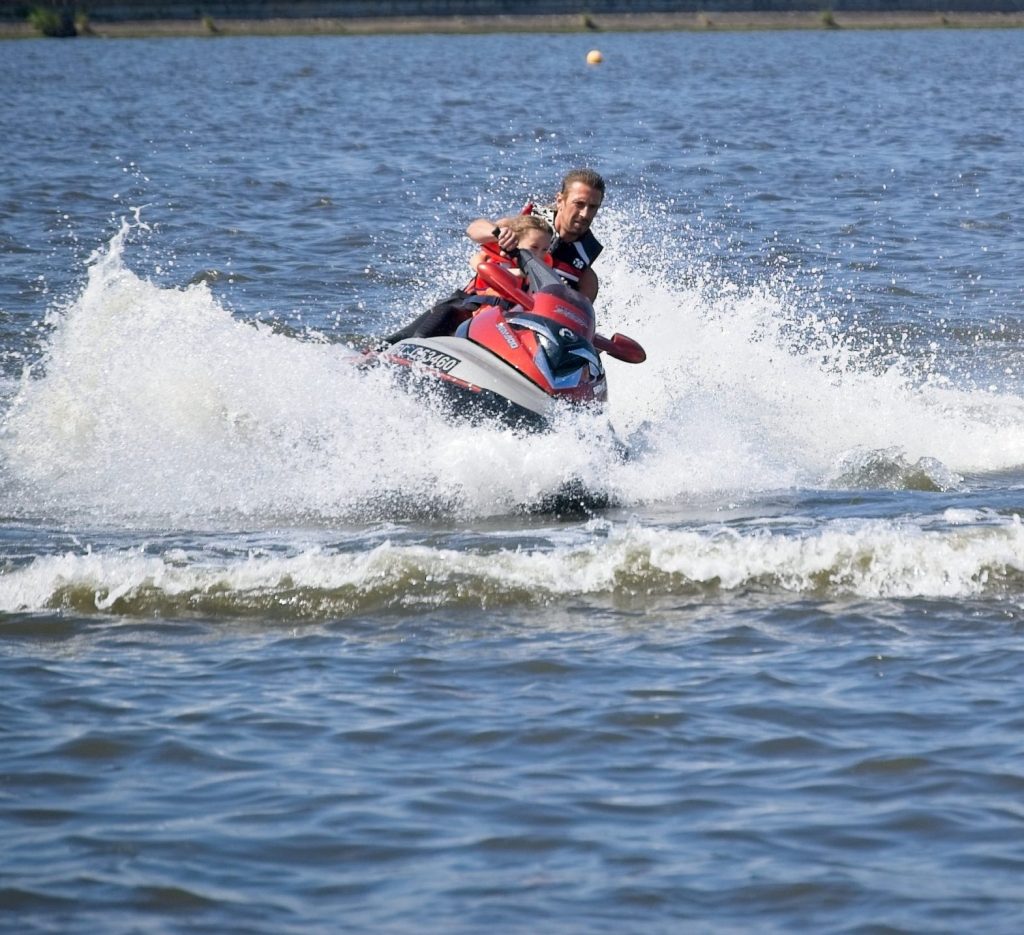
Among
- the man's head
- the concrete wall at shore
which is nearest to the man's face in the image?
the man's head

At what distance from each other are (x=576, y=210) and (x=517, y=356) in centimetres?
98

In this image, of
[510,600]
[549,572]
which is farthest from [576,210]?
[510,600]

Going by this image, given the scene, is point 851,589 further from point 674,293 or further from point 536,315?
point 674,293

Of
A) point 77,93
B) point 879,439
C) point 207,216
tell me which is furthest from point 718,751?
point 77,93

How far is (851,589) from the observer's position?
21.5ft

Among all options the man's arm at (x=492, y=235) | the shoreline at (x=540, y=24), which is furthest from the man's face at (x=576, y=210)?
the shoreline at (x=540, y=24)

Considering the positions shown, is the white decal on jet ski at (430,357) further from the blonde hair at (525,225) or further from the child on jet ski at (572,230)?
the blonde hair at (525,225)

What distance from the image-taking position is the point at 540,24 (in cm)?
6081

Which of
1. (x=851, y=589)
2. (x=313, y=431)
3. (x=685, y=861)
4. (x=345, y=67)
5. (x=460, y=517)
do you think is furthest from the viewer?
(x=345, y=67)

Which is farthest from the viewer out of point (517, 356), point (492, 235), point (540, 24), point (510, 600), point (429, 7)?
point (540, 24)

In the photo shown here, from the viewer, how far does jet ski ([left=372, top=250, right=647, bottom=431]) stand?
8062 mm

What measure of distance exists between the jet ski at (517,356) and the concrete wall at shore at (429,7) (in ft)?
167

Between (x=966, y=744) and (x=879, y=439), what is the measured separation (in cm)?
471

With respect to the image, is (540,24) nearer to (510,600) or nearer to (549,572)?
(549,572)
